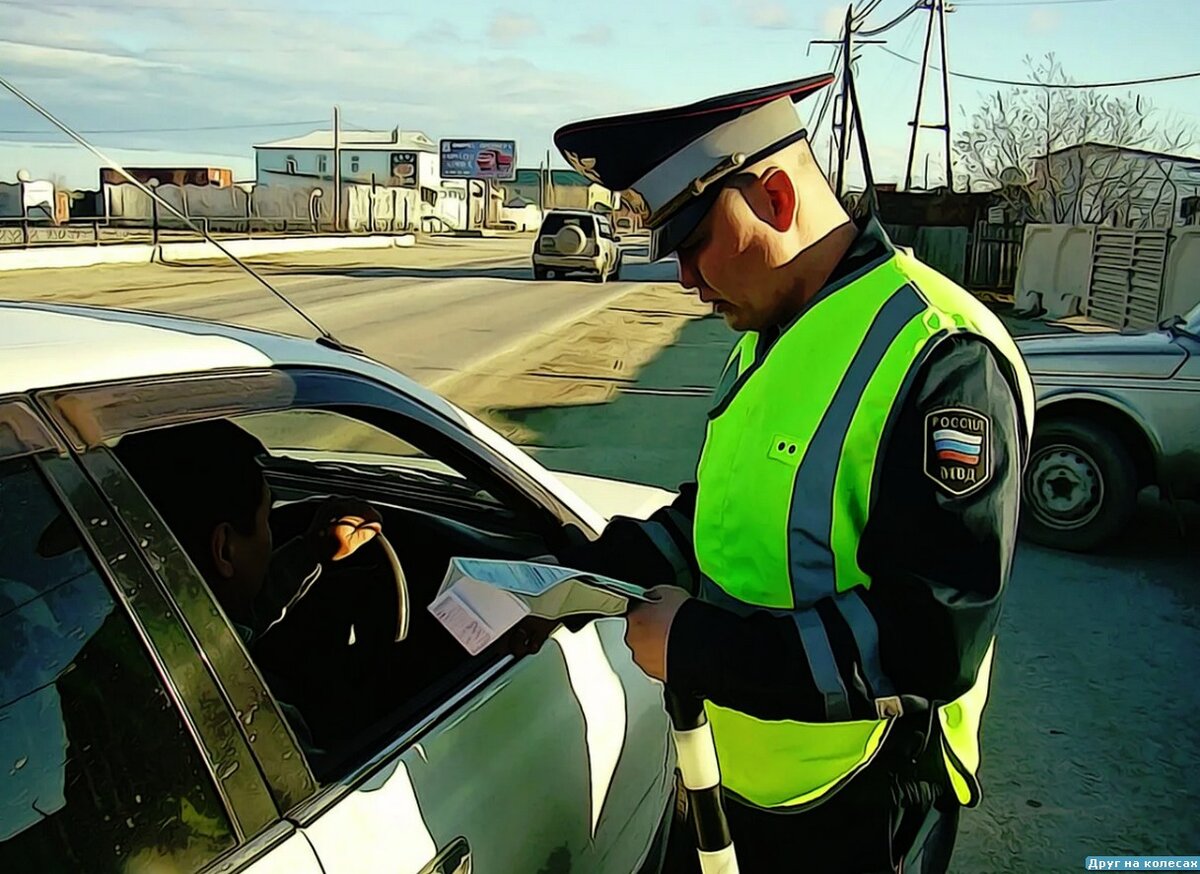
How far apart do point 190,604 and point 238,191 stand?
192 feet

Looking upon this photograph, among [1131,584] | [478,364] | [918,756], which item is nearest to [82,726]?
[918,756]

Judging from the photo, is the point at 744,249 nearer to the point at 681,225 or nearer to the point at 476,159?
the point at 681,225

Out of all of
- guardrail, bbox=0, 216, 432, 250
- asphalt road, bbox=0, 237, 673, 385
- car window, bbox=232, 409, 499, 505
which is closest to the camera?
car window, bbox=232, 409, 499, 505

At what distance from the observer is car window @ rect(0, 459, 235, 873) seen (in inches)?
51.7

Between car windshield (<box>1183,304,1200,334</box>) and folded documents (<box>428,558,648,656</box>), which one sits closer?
folded documents (<box>428,558,648,656</box>)

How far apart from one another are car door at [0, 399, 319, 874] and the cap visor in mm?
850

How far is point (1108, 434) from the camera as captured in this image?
5988 mm

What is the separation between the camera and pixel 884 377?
5.11ft

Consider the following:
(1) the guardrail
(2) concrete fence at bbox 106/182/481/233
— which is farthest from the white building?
(1) the guardrail

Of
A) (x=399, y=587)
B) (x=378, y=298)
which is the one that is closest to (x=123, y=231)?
(x=378, y=298)

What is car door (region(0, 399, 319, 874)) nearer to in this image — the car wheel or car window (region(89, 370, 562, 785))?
car window (region(89, 370, 562, 785))

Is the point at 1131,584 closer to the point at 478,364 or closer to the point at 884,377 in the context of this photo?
the point at 884,377

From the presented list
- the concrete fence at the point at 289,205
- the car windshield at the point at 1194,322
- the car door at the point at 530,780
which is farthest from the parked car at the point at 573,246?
the car door at the point at 530,780

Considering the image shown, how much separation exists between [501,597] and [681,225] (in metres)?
0.60
